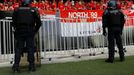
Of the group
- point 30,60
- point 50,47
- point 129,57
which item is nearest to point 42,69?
point 30,60

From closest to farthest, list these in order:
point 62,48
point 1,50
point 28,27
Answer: point 28,27
point 1,50
point 62,48

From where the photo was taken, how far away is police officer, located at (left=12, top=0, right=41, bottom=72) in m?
9.59

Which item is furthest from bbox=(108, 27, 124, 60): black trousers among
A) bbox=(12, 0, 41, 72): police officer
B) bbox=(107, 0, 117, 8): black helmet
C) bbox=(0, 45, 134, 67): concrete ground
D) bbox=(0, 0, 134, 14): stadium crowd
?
bbox=(0, 0, 134, 14): stadium crowd

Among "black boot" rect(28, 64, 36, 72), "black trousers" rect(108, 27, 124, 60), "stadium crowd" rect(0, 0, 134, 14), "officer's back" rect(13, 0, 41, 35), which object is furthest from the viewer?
"stadium crowd" rect(0, 0, 134, 14)

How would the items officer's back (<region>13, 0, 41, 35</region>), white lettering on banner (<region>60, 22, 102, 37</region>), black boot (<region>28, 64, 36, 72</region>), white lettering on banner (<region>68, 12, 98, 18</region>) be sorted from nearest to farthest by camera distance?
officer's back (<region>13, 0, 41, 35</region>) < black boot (<region>28, 64, 36, 72</region>) < white lettering on banner (<region>60, 22, 102, 37</region>) < white lettering on banner (<region>68, 12, 98, 18</region>)

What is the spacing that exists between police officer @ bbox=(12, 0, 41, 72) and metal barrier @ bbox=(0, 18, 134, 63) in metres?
1.81

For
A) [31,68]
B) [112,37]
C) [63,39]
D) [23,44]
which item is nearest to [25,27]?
[23,44]

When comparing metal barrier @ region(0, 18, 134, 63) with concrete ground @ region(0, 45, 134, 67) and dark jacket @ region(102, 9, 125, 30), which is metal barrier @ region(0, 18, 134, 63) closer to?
concrete ground @ region(0, 45, 134, 67)

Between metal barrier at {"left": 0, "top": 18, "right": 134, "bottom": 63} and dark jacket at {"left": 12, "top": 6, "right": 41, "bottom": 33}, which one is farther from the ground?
dark jacket at {"left": 12, "top": 6, "right": 41, "bottom": 33}

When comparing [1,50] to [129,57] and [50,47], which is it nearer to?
[50,47]

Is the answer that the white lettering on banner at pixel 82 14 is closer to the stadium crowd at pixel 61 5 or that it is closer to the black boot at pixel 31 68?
the stadium crowd at pixel 61 5

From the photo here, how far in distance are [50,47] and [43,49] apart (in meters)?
0.32

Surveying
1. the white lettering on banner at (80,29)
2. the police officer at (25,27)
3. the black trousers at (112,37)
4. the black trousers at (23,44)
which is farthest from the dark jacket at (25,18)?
the white lettering on banner at (80,29)

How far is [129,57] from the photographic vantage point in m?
12.4
